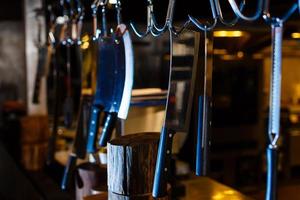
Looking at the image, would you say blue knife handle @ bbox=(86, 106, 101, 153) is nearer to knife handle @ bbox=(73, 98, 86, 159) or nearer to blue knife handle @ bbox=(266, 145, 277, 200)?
knife handle @ bbox=(73, 98, 86, 159)

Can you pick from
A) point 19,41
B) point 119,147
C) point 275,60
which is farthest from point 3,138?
point 275,60

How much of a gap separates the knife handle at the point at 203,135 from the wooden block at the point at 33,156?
0.95 meters

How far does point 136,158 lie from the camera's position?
57 centimetres

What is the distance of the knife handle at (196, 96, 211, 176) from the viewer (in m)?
0.45

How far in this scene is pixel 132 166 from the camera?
57 cm

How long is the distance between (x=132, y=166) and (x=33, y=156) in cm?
83

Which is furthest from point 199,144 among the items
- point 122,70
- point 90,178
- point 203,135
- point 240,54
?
point 240,54

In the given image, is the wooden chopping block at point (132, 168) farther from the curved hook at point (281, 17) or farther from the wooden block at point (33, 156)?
the wooden block at point (33, 156)

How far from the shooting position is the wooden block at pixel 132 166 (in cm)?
57

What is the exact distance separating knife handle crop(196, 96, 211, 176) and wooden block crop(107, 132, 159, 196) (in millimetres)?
129

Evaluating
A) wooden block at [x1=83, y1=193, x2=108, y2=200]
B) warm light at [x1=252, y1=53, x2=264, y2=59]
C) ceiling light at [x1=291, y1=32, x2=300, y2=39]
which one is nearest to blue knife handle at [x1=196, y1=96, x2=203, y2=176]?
wooden block at [x1=83, y1=193, x2=108, y2=200]

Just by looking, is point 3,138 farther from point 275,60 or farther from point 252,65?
point 252,65

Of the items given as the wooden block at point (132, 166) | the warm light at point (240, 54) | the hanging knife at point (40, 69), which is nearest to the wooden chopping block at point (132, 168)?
the wooden block at point (132, 166)

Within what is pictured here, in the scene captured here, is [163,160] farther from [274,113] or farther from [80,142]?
[80,142]
